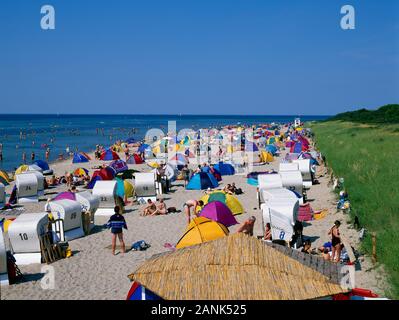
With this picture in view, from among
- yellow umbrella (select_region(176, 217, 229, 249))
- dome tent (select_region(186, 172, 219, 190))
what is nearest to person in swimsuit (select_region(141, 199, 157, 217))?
yellow umbrella (select_region(176, 217, 229, 249))

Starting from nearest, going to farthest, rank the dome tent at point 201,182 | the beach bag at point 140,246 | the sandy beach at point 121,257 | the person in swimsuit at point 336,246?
the sandy beach at point 121,257, the person in swimsuit at point 336,246, the beach bag at point 140,246, the dome tent at point 201,182

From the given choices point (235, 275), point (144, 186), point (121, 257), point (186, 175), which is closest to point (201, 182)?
point (186, 175)

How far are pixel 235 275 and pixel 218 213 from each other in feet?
27.0

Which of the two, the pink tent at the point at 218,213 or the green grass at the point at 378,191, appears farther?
the pink tent at the point at 218,213

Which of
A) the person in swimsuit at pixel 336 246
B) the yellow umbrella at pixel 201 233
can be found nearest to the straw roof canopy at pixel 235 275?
the yellow umbrella at pixel 201 233

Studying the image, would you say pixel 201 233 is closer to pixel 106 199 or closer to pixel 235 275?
pixel 235 275

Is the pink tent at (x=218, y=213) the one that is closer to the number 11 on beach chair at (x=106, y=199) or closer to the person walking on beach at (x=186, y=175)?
the number 11 on beach chair at (x=106, y=199)

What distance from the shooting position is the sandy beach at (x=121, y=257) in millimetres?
9453

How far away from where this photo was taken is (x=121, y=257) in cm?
1172

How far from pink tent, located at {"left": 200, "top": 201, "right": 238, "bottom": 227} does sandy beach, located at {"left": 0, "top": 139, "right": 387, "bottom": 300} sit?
302mm

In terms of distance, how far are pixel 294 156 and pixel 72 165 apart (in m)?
15.6

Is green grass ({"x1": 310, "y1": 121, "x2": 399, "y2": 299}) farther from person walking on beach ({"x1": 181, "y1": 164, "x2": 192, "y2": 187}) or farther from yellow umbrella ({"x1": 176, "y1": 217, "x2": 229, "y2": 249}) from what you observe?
person walking on beach ({"x1": 181, "y1": 164, "x2": 192, "y2": 187})

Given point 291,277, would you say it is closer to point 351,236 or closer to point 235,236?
point 235,236

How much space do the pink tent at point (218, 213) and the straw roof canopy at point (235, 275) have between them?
7418 mm
